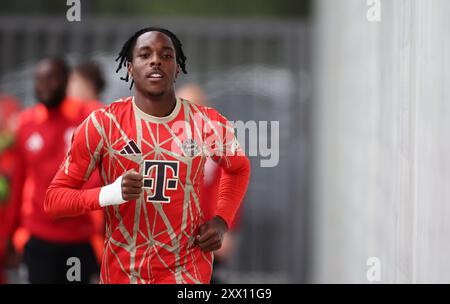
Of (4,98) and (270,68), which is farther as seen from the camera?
(270,68)

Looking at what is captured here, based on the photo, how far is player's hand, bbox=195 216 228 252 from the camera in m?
2.80

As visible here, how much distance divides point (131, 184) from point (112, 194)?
0.08m

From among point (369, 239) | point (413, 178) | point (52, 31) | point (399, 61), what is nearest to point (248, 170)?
point (413, 178)

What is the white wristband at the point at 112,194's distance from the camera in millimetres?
2656

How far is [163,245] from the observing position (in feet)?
9.14

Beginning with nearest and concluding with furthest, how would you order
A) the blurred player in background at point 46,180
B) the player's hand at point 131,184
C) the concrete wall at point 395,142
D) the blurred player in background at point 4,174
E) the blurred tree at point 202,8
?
the player's hand at point 131,184, the concrete wall at point 395,142, the blurred player in background at point 46,180, the blurred player in background at point 4,174, the blurred tree at point 202,8

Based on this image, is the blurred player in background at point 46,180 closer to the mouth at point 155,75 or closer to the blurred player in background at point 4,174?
the mouth at point 155,75

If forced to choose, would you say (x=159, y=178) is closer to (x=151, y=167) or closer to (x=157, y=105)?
(x=151, y=167)

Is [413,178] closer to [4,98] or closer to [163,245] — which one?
[163,245]

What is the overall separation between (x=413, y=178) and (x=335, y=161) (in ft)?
17.9

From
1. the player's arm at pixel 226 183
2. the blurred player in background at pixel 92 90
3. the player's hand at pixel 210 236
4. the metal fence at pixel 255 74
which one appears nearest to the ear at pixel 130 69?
the player's arm at pixel 226 183

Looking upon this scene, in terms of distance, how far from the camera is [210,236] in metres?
2.81

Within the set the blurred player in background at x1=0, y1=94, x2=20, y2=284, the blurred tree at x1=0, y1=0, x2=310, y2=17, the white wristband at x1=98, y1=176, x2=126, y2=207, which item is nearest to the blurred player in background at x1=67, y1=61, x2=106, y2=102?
the white wristband at x1=98, y1=176, x2=126, y2=207

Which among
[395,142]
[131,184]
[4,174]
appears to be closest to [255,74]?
[4,174]
